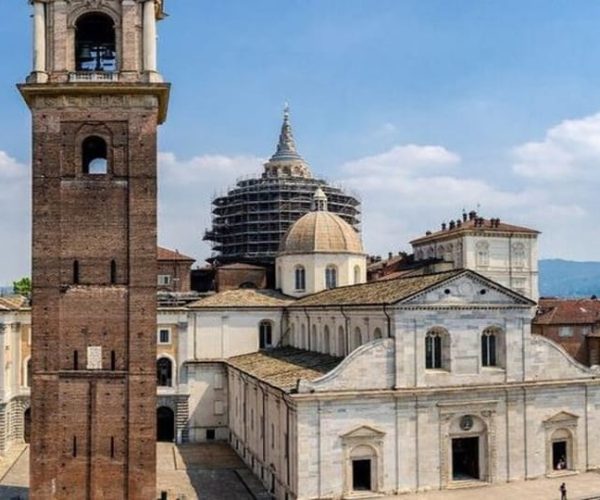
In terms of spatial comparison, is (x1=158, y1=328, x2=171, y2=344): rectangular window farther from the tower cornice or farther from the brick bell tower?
the tower cornice

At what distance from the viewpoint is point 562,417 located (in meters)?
36.4

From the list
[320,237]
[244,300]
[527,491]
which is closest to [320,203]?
[320,237]

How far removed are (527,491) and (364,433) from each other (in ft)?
24.3

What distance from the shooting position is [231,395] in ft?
156

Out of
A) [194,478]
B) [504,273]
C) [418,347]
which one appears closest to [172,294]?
[194,478]

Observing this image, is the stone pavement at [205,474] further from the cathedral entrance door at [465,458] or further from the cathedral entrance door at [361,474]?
the cathedral entrance door at [465,458]

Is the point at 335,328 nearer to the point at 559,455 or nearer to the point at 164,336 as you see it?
the point at 559,455

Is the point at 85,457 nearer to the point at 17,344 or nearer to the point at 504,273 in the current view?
the point at 17,344

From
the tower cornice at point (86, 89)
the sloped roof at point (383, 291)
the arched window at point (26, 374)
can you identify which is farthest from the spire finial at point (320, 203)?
the tower cornice at point (86, 89)

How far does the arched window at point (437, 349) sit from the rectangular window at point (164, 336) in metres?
19.9

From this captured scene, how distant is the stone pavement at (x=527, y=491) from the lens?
32375mm

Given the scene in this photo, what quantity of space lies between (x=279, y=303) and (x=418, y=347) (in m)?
18.1

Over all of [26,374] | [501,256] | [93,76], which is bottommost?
[26,374]

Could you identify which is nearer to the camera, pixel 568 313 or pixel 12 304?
pixel 12 304
